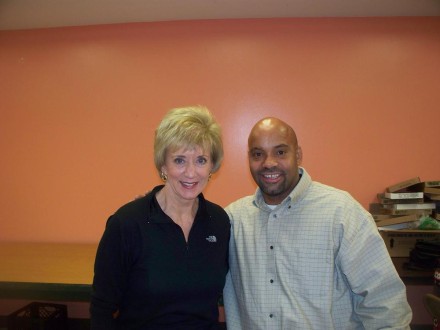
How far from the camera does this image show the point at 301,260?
137 cm

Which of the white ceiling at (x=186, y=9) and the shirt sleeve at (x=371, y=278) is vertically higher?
the white ceiling at (x=186, y=9)

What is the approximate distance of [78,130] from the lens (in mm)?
2791

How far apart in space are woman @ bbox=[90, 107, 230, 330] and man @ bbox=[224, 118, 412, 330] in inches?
7.7

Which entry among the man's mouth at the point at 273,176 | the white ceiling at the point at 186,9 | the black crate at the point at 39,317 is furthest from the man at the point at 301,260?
the black crate at the point at 39,317

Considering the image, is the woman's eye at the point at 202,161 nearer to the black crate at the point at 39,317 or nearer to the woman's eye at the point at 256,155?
the woman's eye at the point at 256,155

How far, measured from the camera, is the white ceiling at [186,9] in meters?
2.37

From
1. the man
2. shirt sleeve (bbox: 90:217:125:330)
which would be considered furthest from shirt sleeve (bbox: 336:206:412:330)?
shirt sleeve (bbox: 90:217:125:330)

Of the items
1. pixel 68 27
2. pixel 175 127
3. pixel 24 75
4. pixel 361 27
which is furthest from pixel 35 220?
pixel 361 27

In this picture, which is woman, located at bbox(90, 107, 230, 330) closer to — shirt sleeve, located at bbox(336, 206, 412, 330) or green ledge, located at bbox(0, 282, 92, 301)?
shirt sleeve, located at bbox(336, 206, 412, 330)

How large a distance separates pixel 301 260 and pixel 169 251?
599mm

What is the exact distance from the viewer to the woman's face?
4.16ft

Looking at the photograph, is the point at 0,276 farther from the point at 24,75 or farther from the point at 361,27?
the point at 361,27

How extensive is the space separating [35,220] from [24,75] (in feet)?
4.51

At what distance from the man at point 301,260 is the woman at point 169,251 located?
19 cm
